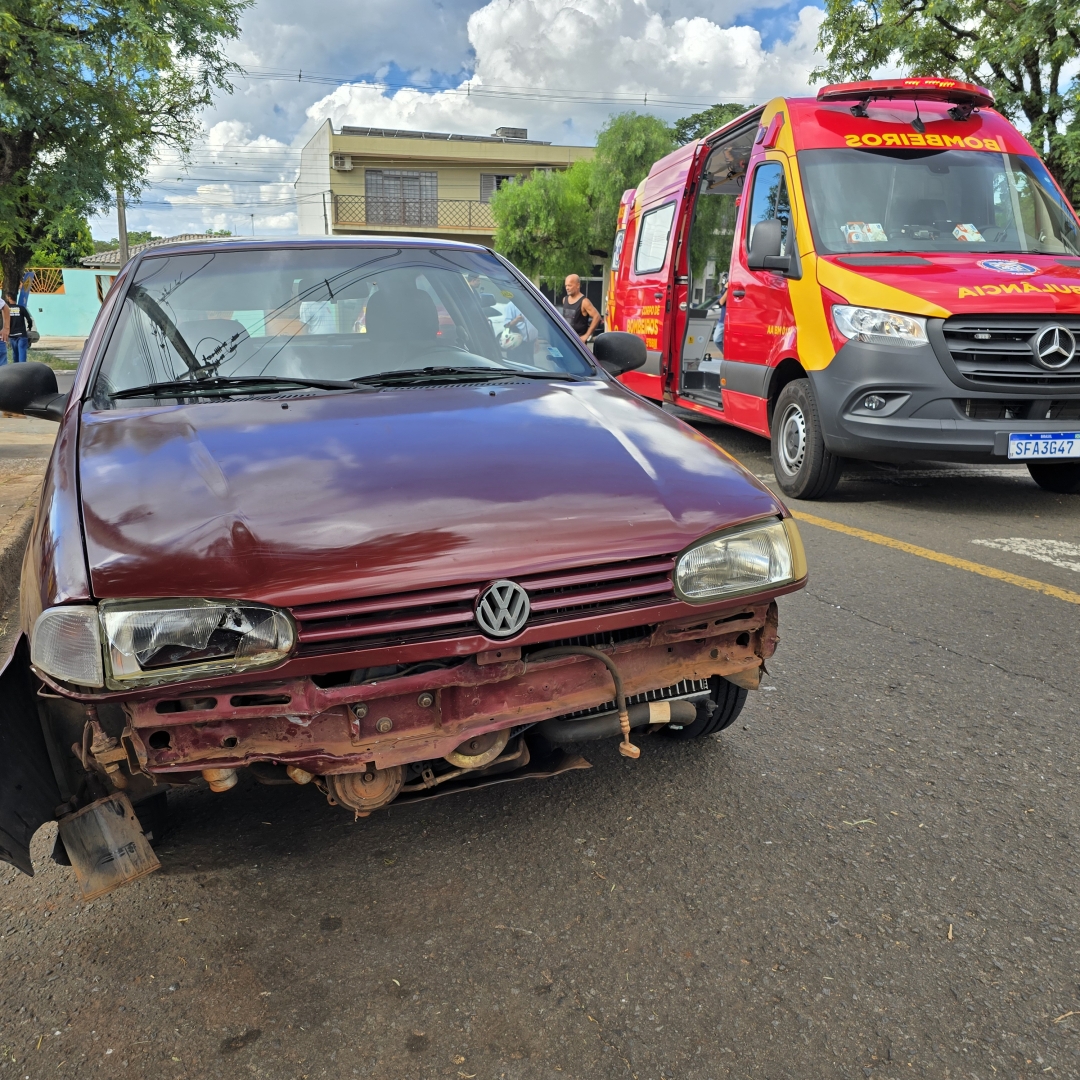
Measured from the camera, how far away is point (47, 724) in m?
2.03

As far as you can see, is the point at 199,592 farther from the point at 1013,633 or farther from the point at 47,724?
the point at 1013,633

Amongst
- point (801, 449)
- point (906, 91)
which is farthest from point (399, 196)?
point (801, 449)

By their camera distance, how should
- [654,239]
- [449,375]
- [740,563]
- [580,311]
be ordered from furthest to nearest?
[580,311] < [654,239] < [449,375] < [740,563]

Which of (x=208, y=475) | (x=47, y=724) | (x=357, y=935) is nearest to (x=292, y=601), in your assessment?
(x=208, y=475)

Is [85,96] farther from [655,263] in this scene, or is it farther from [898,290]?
[898,290]

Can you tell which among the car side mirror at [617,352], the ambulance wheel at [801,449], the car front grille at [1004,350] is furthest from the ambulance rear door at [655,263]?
the car side mirror at [617,352]

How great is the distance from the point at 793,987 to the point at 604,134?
34.5 meters

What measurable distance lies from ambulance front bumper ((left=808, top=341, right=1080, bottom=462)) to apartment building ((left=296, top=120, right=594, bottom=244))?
35.9 m

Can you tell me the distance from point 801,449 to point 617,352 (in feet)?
10.8

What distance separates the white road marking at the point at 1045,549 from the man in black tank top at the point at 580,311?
652cm

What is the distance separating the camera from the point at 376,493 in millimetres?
2072

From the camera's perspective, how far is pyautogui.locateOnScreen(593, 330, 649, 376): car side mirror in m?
3.60

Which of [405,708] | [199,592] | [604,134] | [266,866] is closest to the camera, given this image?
[199,592]

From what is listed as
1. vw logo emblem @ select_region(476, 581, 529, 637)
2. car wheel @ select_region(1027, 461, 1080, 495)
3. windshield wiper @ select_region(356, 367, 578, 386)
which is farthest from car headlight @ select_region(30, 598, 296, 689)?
car wheel @ select_region(1027, 461, 1080, 495)
